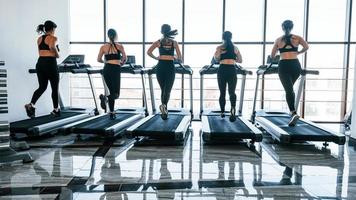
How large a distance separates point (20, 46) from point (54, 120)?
1687 millimetres

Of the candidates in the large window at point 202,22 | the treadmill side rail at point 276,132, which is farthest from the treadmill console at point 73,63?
the treadmill side rail at point 276,132

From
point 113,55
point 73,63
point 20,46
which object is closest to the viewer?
point 113,55

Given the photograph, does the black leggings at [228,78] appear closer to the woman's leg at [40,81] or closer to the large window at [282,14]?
the woman's leg at [40,81]

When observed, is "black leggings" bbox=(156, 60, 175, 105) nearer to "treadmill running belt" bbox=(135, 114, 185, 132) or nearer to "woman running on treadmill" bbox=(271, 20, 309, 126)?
"treadmill running belt" bbox=(135, 114, 185, 132)

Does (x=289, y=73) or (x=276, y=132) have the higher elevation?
(x=289, y=73)

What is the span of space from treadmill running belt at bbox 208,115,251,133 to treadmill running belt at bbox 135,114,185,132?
55 cm

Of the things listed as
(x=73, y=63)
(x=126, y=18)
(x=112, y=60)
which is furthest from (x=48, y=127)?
(x=126, y=18)

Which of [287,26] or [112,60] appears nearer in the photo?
[287,26]

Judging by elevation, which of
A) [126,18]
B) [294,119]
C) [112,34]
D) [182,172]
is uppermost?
[126,18]

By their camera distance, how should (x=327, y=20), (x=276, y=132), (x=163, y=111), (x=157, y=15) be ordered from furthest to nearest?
(x=157, y=15) → (x=327, y=20) → (x=163, y=111) → (x=276, y=132)

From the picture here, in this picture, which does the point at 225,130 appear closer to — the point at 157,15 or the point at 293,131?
the point at 293,131

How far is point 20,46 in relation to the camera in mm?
5934

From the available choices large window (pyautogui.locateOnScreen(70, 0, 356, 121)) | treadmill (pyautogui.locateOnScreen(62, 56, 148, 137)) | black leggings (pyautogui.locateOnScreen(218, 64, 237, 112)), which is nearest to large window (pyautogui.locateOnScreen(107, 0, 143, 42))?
large window (pyautogui.locateOnScreen(70, 0, 356, 121))

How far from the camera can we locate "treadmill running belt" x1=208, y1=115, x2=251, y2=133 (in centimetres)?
433
